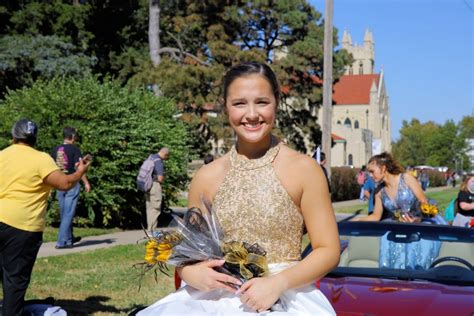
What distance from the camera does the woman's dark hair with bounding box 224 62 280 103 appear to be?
2.98 metres

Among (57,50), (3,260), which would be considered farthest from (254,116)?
(57,50)

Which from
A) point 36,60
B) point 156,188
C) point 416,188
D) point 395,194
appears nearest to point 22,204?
point 395,194

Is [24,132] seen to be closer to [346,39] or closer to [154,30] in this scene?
[154,30]

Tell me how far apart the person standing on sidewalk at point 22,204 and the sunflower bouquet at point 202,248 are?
3392mm

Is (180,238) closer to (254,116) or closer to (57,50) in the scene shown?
(254,116)

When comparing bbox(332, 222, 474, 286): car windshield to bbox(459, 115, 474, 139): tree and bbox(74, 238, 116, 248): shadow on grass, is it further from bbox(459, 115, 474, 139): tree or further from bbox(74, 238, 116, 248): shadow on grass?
bbox(459, 115, 474, 139): tree

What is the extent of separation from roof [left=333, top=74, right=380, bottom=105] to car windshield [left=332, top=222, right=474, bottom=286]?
133 m

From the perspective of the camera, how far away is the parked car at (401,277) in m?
5.24

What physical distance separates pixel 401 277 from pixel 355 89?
138m

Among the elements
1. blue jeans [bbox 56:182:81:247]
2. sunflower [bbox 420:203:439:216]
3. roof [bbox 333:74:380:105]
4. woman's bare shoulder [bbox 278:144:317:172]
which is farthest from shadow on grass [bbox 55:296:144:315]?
roof [bbox 333:74:380:105]

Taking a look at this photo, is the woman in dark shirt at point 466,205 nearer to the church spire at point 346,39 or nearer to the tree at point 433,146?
the tree at point 433,146

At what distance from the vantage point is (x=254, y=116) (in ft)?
9.58

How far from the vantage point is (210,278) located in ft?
9.21

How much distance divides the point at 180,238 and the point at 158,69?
31.0 metres
